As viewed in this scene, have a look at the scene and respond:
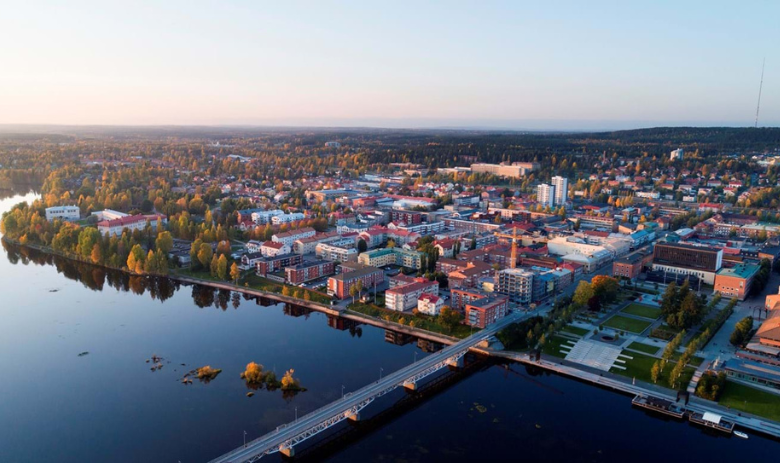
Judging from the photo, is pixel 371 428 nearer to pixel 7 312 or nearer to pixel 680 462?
pixel 680 462

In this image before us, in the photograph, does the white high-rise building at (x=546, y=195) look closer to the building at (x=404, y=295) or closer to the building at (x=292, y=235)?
the building at (x=292, y=235)

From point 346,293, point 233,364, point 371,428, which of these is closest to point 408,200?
point 346,293

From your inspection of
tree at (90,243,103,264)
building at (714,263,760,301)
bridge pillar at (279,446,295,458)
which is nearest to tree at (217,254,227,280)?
tree at (90,243,103,264)

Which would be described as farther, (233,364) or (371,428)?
(233,364)

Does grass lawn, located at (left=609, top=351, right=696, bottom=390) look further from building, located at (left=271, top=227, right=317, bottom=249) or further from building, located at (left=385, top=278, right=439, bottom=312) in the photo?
building, located at (left=271, top=227, right=317, bottom=249)

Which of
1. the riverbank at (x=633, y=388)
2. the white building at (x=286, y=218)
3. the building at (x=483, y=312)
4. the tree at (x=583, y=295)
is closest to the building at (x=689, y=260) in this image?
the tree at (x=583, y=295)

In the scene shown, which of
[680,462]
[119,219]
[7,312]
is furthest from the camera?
[119,219]
